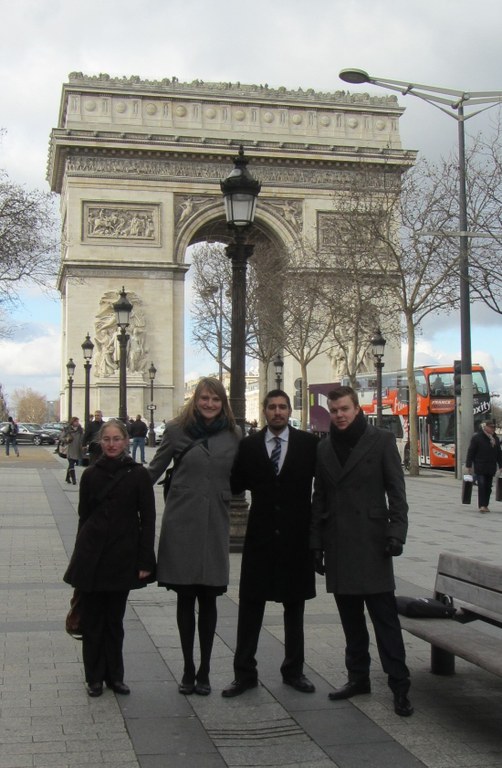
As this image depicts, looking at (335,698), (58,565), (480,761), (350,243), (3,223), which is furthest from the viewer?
(350,243)

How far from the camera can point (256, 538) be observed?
6000 mm

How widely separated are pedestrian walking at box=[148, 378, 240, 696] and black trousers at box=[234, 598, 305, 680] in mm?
174

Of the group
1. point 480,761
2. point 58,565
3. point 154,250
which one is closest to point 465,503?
point 58,565

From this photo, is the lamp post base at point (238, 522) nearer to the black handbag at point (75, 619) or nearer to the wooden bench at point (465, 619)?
the wooden bench at point (465, 619)

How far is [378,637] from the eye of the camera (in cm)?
575

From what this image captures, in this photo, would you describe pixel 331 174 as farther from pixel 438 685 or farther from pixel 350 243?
pixel 438 685

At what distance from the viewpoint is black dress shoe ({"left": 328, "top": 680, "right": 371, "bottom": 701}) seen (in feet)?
19.0

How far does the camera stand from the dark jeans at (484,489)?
18031 millimetres

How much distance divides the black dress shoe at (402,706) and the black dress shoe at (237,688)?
871mm

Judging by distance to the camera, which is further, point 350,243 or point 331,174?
point 331,174

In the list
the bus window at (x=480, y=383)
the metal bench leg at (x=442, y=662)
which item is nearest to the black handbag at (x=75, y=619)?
the metal bench leg at (x=442, y=662)

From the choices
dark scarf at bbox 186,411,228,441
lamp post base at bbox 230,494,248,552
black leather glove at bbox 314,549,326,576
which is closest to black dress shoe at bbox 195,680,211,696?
black leather glove at bbox 314,549,326,576

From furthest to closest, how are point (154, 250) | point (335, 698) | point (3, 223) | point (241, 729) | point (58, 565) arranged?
point (154, 250) < point (3, 223) < point (58, 565) < point (335, 698) < point (241, 729)

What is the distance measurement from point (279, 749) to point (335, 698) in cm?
83
